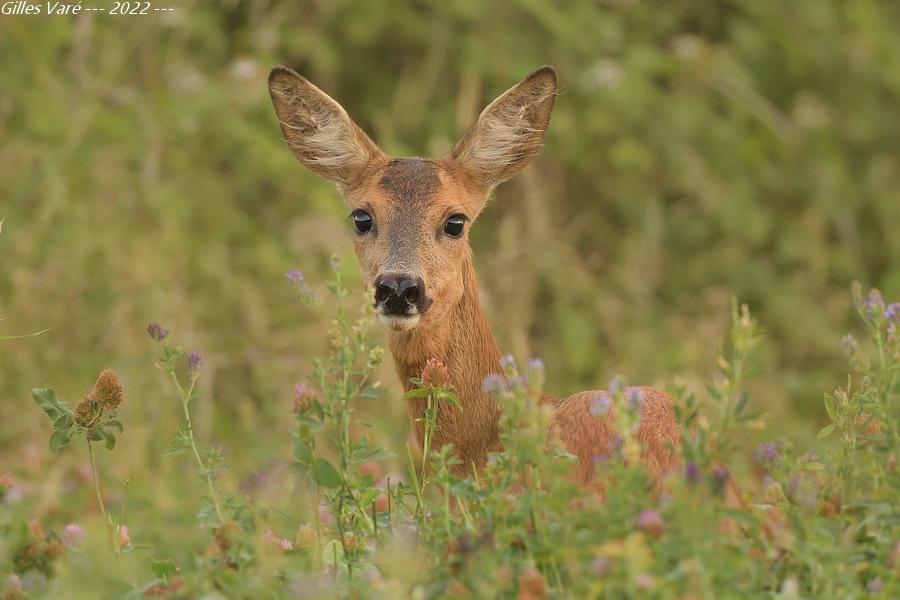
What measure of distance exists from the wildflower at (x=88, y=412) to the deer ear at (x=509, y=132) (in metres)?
2.10

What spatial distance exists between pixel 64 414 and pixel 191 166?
5105 millimetres

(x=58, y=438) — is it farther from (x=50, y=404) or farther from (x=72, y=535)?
(x=72, y=535)

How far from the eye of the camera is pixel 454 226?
16.2ft

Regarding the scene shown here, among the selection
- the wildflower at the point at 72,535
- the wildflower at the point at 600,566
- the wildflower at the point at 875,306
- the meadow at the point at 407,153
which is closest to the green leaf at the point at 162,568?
the wildflower at the point at 72,535

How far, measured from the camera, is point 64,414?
3398mm

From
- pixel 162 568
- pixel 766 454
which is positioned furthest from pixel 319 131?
pixel 766 454

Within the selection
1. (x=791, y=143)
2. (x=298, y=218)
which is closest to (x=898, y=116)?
(x=791, y=143)

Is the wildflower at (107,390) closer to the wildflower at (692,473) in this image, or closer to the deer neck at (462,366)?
the deer neck at (462,366)

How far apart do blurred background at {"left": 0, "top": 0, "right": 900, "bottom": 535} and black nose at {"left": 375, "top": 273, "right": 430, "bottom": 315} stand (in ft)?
8.15

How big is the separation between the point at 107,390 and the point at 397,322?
1212 millimetres

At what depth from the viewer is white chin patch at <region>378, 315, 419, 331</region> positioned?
4426 mm

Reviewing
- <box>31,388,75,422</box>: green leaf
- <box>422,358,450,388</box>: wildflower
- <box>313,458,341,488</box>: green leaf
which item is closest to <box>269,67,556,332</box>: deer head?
<box>422,358,450,388</box>: wildflower

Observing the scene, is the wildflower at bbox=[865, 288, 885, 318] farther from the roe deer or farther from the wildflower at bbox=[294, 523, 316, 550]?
the wildflower at bbox=[294, 523, 316, 550]

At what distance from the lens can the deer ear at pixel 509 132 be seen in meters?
5.15
